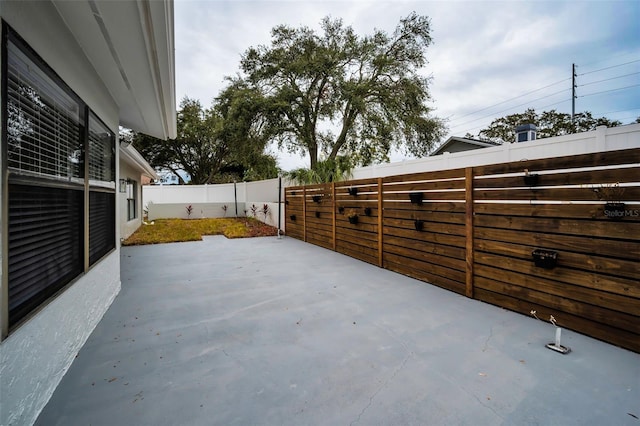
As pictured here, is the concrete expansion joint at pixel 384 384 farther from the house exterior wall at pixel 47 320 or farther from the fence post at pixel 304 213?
the fence post at pixel 304 213

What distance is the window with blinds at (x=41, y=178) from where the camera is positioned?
4.62 feet

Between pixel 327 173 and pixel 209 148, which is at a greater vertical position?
pixel 209 148

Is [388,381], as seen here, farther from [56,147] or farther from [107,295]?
[107,295]

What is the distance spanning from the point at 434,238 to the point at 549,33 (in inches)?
281

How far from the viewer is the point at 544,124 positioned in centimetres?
1898

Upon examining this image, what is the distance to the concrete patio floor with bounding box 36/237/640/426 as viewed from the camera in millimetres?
1612

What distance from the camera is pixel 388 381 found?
1.89 meters

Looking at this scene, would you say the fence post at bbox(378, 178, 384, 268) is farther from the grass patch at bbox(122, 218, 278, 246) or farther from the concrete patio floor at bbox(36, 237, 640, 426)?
the grass patch at bbox(122, 218, 278, 246)

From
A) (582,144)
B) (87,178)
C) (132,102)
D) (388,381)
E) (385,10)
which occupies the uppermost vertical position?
(385,10)

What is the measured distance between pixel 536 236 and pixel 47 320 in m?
3.84

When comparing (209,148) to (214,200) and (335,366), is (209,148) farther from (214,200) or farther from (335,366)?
(335,366)

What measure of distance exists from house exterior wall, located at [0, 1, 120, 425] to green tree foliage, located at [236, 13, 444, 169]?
10.3 meters

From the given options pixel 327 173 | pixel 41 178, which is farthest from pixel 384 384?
pixel 327 173

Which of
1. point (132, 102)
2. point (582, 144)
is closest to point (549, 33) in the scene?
point (582, 144)
